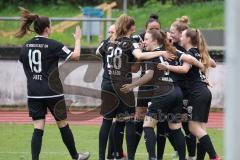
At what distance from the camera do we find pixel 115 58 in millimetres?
8641

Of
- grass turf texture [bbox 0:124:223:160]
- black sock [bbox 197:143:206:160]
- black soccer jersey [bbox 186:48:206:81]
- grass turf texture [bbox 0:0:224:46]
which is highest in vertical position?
grass turf texture [bbox 0:0:224:46]

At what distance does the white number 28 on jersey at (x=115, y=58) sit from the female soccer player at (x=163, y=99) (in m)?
0.47

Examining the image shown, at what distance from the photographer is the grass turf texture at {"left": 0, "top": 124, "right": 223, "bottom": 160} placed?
9.81m

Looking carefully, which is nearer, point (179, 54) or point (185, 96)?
point (179, 54)

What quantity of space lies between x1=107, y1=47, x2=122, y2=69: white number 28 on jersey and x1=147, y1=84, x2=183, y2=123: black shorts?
82 centimetres

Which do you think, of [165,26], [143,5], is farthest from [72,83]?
[143,5]

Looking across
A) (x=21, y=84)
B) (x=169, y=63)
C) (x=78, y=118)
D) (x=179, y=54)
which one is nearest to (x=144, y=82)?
(x=169, y=63)

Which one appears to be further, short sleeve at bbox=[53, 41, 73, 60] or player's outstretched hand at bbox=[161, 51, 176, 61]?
short sleeve at bbox=[53, 41, 73, 60]

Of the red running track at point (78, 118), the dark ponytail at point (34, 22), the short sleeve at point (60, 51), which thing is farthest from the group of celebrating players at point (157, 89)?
the red running track at point (78, 118)

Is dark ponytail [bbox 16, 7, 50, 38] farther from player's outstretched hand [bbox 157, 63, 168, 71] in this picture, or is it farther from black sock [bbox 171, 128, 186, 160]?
black sock [bbox 171, 128, 186, 160]

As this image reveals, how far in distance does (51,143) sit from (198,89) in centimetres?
405

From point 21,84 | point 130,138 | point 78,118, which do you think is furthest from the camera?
point 21,84

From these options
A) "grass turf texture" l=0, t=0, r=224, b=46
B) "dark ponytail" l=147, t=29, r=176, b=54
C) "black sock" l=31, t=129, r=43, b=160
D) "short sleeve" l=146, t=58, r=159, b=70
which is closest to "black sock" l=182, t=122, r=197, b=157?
"short sleeve" l=146, t=58, r=159, b=70

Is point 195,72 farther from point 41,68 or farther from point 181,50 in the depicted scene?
point 41,68
